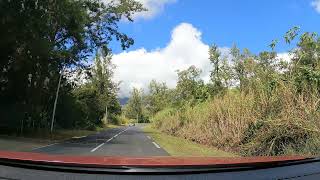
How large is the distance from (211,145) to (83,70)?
64.1 feet

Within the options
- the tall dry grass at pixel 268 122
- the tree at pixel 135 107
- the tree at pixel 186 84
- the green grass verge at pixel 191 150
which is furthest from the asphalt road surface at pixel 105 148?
the tree at pixel 135 107

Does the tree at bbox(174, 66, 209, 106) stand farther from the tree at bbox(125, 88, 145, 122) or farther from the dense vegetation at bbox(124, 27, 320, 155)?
the tree at bbox(125, 88, 145, 122)

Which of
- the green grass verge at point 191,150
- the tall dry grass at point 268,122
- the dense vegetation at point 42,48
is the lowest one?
the green grass verge at point 191,150

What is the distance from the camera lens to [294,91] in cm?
1620

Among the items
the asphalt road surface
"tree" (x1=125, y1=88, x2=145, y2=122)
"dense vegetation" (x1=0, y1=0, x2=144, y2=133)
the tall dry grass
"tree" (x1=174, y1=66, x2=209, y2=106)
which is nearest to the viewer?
the tall dry grass

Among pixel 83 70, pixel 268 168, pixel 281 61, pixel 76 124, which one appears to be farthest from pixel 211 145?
pixel 76 124

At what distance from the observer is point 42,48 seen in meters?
33.0

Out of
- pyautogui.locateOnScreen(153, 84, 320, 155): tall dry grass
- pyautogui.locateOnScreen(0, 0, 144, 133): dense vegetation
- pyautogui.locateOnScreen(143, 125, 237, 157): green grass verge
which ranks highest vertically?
pyautogui.locateOnScreen(0, 0, 144, 133): dense vegetation

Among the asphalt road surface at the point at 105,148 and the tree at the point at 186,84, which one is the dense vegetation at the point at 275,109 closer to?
the asphalt road surface at the point at 105,148

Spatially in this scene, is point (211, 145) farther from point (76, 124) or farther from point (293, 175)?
point (76, 124)

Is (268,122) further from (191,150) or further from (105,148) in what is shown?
(105,148)

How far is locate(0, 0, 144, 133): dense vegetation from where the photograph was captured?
106ft

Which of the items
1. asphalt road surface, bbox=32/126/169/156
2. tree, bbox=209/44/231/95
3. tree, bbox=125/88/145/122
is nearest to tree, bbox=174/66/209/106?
tree, bbox=209/44/231/95

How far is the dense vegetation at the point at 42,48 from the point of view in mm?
32250
